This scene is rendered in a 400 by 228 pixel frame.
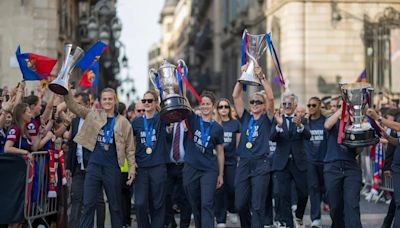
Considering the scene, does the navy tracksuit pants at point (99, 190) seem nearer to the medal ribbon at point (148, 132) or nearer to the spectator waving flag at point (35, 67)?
the medal ribbon at point (148, 132)

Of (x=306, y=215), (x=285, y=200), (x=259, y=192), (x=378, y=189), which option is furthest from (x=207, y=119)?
(x=378, y=189)

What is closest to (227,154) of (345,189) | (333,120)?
(333,120)

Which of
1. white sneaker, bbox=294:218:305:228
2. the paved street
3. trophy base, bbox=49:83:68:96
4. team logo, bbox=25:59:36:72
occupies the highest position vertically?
team logo, bbox=25:59:36:72

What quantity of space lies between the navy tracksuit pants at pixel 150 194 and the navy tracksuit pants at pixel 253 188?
100cm

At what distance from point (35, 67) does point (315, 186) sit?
4.55m

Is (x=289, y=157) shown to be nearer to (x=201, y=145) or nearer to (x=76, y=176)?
(x=201, y=145)

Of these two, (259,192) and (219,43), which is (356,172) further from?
(219,43)

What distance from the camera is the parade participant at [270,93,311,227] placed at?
11570 mm

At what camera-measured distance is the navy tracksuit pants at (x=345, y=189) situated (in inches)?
400

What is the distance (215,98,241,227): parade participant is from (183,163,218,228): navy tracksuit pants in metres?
1.85

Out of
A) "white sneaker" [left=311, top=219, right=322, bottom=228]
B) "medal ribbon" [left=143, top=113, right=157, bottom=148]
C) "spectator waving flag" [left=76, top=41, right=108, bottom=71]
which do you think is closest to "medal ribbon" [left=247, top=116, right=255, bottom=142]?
"medal ribbon" [left=143, top=113, right=157, bottom=148]

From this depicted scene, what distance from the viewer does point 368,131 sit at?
9.94 m

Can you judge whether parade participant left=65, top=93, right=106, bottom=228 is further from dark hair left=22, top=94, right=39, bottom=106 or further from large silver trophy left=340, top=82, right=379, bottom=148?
large silver trophy left=340, top=82, right=379, bottom=148

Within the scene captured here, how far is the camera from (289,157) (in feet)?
38.9
